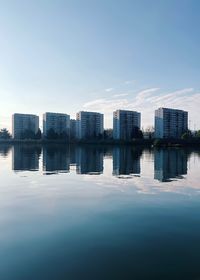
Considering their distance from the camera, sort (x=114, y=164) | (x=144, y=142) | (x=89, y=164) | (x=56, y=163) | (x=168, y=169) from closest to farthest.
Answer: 1. (x=168, y=169)
2. (x=89, y=164)
3. (x=114, y=164)
4. (x=56, y=163)
5. (x=144, y=142)

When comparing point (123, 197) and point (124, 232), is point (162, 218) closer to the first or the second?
point (124, 232)

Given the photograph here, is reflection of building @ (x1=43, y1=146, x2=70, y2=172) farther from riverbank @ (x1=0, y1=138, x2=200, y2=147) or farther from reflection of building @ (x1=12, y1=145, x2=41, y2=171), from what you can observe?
riverbank @ (x1=0, y1=138, x2=200, y2=147)

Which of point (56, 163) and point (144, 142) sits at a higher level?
point (144, 142)

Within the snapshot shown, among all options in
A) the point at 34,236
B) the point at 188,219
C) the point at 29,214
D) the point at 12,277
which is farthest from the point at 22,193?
the point at 12,277

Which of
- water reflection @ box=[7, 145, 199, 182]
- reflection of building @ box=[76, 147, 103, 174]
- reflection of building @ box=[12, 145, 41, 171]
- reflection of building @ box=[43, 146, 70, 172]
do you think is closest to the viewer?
water reflection @ box=[7, 145, 199, 182]

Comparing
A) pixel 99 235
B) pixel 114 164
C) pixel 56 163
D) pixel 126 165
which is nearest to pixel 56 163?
pixel 56 163

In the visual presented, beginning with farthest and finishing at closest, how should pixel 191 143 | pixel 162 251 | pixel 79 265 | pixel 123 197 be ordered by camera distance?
1. pixel 191 143
2. pixel 123 197
3. pixel 162 251
4. pixel 79 265

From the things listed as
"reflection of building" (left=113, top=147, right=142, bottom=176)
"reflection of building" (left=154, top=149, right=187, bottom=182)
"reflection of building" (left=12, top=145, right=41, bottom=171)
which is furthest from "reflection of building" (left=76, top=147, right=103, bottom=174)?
"reflection of building" (left=154, top=149, right=187, bottom=182)

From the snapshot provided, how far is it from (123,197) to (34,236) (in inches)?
345

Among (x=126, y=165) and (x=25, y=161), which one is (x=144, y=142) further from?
(x=126, y=165)

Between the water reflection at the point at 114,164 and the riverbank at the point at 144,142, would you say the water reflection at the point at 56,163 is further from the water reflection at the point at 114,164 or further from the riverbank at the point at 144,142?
the riverbank at the point at 144,142

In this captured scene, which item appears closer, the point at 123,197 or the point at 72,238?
the point at 72,238

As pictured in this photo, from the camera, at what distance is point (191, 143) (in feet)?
497

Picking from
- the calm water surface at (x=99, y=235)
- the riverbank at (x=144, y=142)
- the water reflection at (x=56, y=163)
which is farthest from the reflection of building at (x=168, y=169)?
the riverbank at (x=144, y=142)
